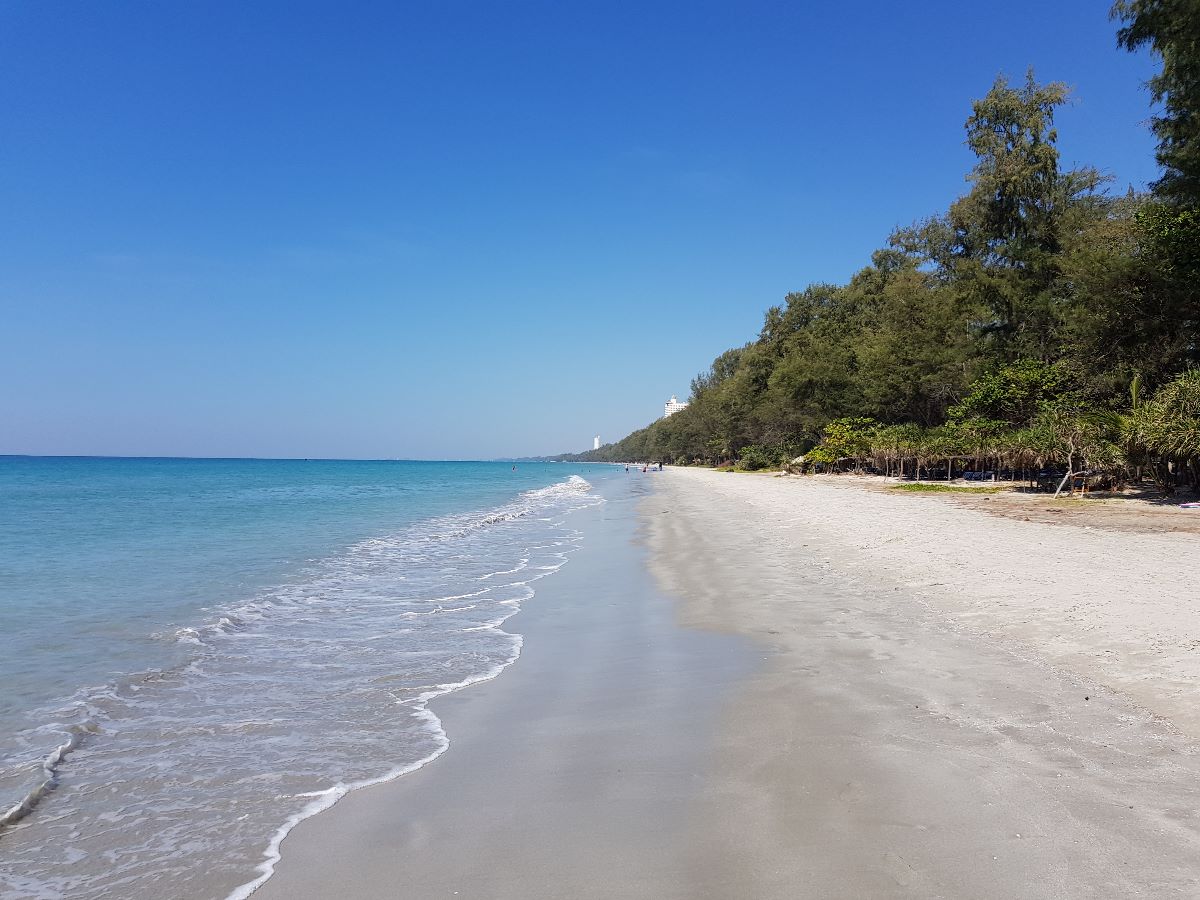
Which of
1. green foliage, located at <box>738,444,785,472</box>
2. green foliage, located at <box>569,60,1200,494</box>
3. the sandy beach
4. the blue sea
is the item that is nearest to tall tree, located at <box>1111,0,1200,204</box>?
green foliage, located at <box>569,60,1200,494</box>

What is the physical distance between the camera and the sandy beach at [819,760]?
10.4 feet

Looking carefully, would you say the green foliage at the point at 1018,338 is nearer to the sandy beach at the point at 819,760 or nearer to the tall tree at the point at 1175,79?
the tall tree at the point at 1175,79

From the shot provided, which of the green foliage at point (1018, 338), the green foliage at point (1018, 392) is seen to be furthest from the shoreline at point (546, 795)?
the green foliage at point (1018, 392)

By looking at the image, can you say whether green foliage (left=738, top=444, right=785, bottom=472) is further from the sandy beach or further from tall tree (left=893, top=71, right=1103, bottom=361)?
the sandy beach

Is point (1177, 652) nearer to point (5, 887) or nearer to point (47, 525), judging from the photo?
point (5, 887)

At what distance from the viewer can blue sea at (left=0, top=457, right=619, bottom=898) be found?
146 inches

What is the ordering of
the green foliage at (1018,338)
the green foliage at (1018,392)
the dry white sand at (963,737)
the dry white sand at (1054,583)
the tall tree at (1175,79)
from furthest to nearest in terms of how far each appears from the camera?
the green foliage at (1018,392) < the green foliage at (1018,338) < the tall tree at (1175,79) < the dry white sand at (1054,583) < the dry white sand at (963,737)

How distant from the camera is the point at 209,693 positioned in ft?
20.8

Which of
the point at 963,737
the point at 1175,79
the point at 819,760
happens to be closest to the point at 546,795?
the point at 819,760

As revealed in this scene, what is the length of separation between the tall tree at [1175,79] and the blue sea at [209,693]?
71.6 feet

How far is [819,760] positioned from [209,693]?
5.42 m

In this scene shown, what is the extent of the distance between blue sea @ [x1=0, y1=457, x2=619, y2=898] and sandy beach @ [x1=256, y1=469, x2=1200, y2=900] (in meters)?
0.49

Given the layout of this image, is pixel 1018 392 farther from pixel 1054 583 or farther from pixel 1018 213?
pixel 1054 583

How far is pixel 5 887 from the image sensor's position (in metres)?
3.32
